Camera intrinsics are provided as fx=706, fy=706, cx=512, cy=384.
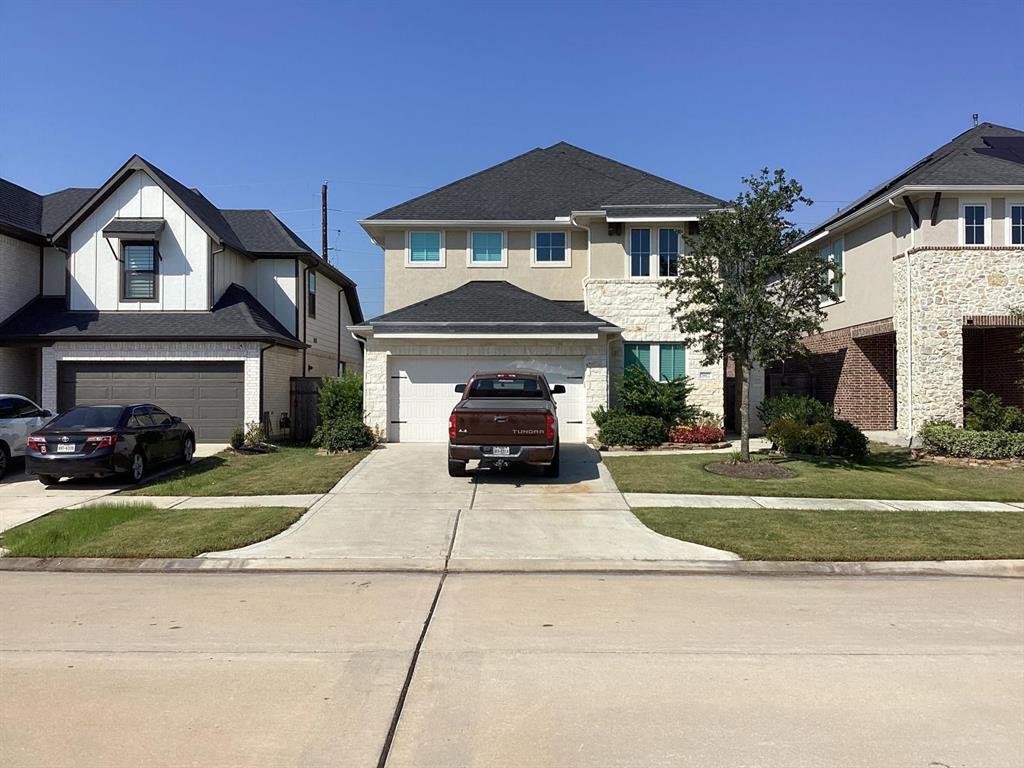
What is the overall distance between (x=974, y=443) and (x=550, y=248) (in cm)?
1232

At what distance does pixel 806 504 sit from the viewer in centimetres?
1123

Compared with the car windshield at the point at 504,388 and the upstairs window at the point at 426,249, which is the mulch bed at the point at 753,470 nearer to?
the car windshield at the point at 504,388

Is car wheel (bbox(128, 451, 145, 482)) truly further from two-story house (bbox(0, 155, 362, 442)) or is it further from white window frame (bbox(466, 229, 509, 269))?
white window frame (bbox(466, 229, 509, 269))

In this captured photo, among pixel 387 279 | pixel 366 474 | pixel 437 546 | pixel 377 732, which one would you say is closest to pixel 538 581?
pixel 437 546

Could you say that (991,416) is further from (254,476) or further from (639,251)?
(254,476)

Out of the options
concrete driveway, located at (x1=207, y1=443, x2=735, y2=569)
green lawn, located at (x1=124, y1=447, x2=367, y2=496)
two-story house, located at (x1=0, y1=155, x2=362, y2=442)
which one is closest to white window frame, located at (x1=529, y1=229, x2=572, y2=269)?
two-story house, located at (x1=0, y1=155, x2=362, y2=442)

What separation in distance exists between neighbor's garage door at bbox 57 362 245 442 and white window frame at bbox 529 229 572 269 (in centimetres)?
916

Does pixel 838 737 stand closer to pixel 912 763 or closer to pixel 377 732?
pixel 912 763

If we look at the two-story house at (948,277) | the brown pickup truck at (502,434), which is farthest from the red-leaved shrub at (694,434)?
the brown pickup truck at (502,434)

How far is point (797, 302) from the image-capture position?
13.6 meters

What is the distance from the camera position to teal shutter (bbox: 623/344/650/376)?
19719 mm

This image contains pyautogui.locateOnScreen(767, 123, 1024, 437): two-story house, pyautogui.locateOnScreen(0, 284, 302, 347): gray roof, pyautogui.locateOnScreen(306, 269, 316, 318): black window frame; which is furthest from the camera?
pyautogui.locateOnScreen(306, 269, 316, 318): black window frame

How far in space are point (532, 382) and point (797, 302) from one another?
17.6 ft

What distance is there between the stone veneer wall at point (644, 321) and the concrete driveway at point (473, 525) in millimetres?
6571
